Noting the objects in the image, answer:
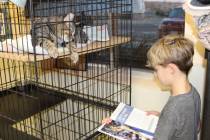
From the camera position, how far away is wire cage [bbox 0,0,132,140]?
6.23 feet

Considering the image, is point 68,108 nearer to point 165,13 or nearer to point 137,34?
point 137,34

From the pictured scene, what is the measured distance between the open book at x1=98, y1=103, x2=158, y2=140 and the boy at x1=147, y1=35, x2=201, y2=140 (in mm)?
198

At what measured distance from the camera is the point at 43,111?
98.3 inches

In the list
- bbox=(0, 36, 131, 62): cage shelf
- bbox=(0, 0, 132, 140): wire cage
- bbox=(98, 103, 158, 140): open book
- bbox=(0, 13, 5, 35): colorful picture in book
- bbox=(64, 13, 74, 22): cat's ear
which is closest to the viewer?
bbox=(98, 103, 158, 140): open book

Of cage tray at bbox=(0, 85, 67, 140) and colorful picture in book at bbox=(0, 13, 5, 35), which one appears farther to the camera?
cage tray at bbox=(0, 85, 67, 140)

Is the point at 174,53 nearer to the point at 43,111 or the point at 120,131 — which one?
the point at 120,131

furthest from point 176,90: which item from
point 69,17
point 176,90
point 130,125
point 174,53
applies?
point 69,17

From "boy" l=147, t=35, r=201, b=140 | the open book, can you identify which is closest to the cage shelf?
the open book

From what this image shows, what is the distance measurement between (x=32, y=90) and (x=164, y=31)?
1.18 metres

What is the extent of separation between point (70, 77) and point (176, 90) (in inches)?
55.5

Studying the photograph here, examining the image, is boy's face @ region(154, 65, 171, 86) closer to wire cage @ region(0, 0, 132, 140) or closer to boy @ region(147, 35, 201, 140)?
boy @ region(147, 35, 201, 140)

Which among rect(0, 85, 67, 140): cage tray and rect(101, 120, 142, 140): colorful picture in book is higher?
rect(101, 120, 142, 140): colorful picture in book

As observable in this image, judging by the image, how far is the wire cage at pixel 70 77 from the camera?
1898mm

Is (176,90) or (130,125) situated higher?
(176,90)
